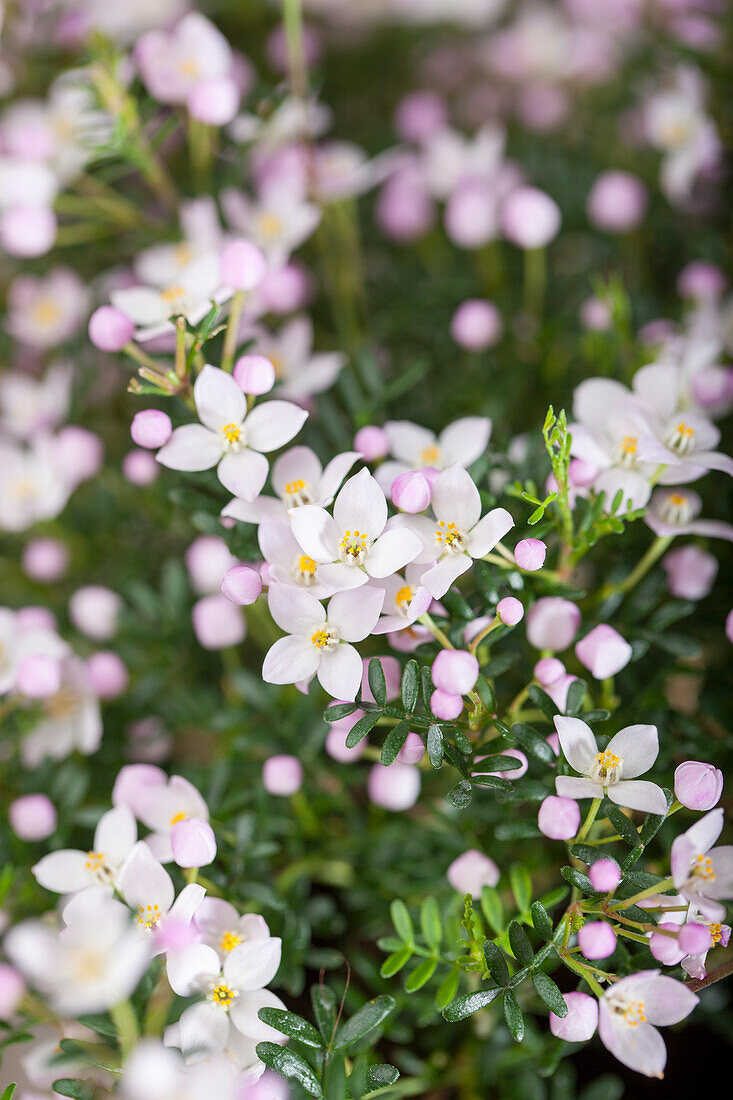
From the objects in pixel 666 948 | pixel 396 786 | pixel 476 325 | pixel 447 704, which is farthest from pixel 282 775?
pixel 476 325

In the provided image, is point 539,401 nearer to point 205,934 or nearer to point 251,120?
point 251,120

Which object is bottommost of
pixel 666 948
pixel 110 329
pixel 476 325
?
pixel 666 948

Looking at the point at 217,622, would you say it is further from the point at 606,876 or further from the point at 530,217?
the point at 530,217

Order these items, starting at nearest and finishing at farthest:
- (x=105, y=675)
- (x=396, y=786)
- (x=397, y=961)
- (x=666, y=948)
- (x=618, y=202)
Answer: (x=666, y=948) → (x=397, y=961) → (x=396, y=786) → (x=105, y=675) → (x=618, y=202)

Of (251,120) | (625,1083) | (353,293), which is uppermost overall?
(251,120)

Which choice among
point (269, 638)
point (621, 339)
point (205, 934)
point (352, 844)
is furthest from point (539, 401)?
point (205, 934)

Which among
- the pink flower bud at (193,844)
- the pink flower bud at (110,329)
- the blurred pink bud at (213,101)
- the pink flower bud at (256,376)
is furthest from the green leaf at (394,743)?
the blurred pink bud at (213,101)
